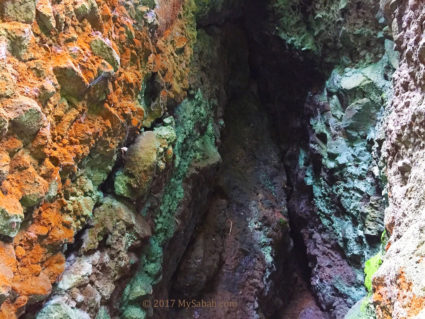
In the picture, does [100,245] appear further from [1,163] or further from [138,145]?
[1,163]

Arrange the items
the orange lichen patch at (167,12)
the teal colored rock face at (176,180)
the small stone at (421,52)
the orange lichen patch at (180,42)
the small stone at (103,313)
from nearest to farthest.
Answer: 1. the small stone at (421,52)
2. the small stone at (103,313)
3. the teal colored rock face at (176,180)
4. the orange lichen patch at (167,12)
5. the orange lichen patch at (180,42)

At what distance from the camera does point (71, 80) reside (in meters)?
1.56

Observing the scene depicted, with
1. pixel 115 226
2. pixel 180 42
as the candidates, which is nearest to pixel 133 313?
pixel 115 226

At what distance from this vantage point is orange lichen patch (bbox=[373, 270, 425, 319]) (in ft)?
3.76

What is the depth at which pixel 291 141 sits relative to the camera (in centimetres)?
450

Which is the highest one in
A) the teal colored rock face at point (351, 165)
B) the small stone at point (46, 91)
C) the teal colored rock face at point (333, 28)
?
the teal colored rock face at point (333, 28)

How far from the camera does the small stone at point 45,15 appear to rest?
143cm

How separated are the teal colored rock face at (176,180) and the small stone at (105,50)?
0.64 meters

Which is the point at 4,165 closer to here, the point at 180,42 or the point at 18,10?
→ the point at 18,10

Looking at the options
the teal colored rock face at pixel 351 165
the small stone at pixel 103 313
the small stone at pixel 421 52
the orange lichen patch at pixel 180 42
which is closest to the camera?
the small stone at pixel 421 52

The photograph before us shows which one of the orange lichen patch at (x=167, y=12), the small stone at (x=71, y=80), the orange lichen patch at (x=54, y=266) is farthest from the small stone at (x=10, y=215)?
the orange lichen patch at (x=167, y=12)

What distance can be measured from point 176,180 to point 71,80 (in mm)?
1295

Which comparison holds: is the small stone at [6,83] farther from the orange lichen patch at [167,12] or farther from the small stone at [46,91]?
the orange lichen patch at [167,12]

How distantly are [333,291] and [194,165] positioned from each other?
1.82 meters
